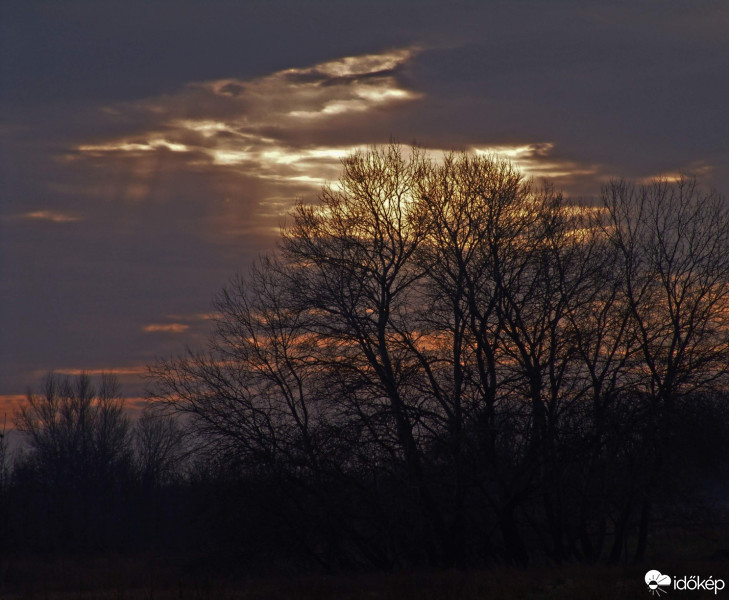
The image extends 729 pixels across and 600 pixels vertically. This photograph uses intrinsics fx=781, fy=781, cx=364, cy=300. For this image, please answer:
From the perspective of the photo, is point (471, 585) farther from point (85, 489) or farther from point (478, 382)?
point (85, 489)

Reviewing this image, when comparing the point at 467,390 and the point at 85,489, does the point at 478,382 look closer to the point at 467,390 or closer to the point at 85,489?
the point at 467,390

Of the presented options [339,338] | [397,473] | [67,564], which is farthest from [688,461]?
[67,564]

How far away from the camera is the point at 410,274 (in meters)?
22.5

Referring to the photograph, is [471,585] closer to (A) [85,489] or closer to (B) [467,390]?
(B) [467,390]

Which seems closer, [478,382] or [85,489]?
[478,382]

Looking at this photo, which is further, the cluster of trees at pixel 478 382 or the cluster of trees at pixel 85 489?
the cluster of trees at pixel 85 489

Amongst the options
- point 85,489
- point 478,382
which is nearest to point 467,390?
point 478,382

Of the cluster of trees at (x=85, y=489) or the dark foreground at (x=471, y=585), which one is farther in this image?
the cluster of trees at (x=85, y=489)

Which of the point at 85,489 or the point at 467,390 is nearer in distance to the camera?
the point at 467,390

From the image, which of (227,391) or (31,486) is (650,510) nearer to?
(227,391)

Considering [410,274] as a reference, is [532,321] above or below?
below

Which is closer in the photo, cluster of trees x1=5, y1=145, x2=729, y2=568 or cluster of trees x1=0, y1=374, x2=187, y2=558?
cluster of trees x1=5, y1=145, x2=729, y2=568

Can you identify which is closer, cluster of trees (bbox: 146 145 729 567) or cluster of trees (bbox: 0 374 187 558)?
cluster of trees (bbox: 146 145 729 567)

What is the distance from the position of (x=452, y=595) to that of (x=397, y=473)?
5.54 metres
